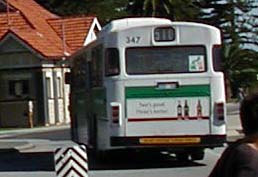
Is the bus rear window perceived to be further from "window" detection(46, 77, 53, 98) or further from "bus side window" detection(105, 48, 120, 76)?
"window" detection(46, 77, 53, 98)

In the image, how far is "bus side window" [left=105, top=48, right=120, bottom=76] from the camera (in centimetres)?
1984

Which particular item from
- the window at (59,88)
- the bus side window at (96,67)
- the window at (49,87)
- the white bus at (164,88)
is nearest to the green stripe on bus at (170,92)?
the white bus at (164,88)

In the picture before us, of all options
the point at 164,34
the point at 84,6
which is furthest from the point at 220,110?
the point at 84,6

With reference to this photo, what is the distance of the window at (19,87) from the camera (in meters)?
56.0

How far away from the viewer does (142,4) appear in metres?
72.2

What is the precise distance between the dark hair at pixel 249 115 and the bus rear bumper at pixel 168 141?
14783 millimetres

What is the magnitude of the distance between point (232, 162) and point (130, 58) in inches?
595

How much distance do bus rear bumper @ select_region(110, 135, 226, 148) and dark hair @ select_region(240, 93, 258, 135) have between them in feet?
48.5

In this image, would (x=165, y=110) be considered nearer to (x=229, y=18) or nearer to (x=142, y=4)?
(x=142, y=4)

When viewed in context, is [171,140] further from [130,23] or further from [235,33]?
→ [235,33]

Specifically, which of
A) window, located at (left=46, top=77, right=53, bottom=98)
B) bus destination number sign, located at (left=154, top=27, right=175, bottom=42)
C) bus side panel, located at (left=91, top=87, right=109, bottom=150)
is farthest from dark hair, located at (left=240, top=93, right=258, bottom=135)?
window, located at (left=46, top=77, right=53, bottom=98)

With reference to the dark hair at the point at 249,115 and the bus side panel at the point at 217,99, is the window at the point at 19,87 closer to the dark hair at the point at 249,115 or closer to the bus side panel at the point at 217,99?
the bus side panel at the point at 217,99

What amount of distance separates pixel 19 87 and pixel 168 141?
122ft

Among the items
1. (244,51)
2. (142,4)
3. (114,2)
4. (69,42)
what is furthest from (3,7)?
(244,51)
